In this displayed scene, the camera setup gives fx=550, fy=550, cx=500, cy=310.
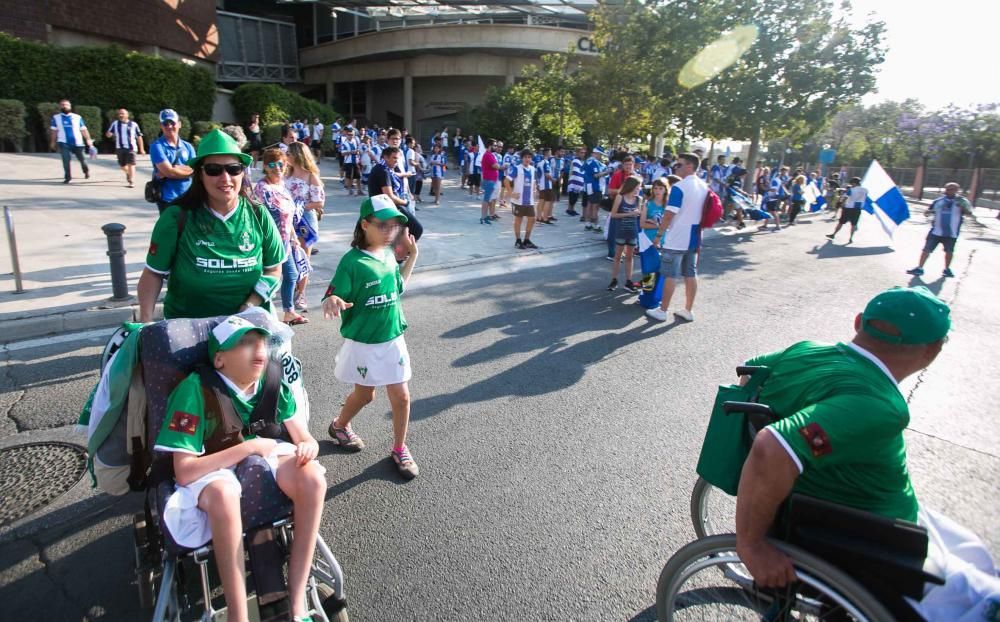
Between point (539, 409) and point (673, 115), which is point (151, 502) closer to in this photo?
point (539, 409)

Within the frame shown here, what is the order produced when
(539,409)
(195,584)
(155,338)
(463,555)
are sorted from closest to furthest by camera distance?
(155,338) < (195,584) < (463,555) < (539,409)

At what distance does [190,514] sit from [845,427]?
2.30 m

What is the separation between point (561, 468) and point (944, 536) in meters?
2.11

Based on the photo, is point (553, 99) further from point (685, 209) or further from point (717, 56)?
point (685, 209)

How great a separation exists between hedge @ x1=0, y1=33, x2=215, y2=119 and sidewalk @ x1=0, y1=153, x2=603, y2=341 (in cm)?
309

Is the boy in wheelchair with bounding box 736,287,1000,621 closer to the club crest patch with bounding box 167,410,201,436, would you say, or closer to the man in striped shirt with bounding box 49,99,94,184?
the club crest patch with bounding box 167,410,201,436

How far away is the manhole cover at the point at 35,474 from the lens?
3111 mm

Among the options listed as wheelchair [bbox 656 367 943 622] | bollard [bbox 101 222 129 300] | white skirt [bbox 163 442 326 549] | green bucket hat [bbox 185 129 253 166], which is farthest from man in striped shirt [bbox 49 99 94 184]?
wheelchair [bbox 656 367 943 622]

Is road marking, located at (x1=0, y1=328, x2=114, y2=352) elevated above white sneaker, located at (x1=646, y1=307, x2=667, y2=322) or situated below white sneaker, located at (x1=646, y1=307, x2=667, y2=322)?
below

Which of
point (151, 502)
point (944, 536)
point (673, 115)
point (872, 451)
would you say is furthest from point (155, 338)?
point (673, 115)

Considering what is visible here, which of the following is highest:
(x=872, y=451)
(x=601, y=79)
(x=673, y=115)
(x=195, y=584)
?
(x=601, y=79)

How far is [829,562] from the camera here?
72.7 inches

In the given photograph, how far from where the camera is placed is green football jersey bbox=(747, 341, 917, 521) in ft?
5.76

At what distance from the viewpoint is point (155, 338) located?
231 cm
